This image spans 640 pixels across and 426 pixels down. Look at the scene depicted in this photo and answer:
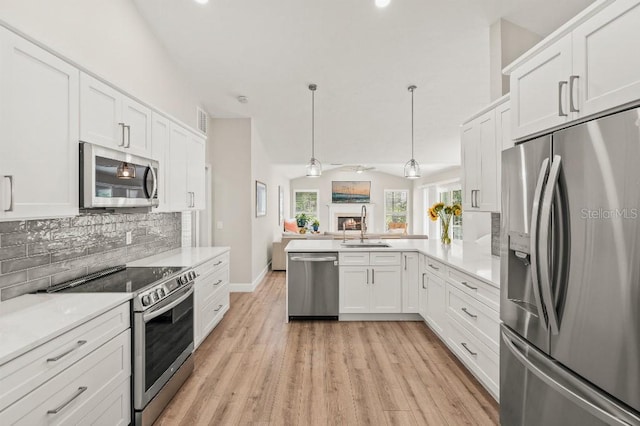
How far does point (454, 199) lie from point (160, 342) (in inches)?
299

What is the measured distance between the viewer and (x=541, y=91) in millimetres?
1587

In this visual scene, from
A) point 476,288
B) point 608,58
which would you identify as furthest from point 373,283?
point 608,58

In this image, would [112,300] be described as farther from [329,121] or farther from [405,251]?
[329,121]

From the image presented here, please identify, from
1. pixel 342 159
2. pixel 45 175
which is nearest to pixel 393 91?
pixel 342 159

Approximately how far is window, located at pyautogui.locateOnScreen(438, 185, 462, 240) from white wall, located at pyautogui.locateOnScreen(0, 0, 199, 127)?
6117 millimetres

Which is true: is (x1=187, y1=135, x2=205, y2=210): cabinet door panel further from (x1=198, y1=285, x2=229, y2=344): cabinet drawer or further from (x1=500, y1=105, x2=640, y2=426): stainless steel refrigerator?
(x1=500, y1=105, x2=640, y2=426): stainless steel refrigerator

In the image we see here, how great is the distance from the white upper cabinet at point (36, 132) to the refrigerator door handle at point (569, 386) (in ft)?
8.02

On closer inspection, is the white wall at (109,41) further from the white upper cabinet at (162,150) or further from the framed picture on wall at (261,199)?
the framed picture on wall at (261,199)

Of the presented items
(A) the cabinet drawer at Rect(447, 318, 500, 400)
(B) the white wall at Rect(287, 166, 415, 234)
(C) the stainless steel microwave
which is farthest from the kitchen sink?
(B) the white wall at Rect(287, 166, 415, 234)

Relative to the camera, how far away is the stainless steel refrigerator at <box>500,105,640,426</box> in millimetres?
1087

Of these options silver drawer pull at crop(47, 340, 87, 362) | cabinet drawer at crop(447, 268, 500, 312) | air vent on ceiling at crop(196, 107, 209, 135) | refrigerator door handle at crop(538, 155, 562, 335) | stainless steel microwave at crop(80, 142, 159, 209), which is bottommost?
silver drawer pull at crop(47, 340, 87, 362)

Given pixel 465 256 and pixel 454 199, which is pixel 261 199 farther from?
pixel 454 199

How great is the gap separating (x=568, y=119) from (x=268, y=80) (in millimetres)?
3627

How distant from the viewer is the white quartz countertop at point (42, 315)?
1.27 m
